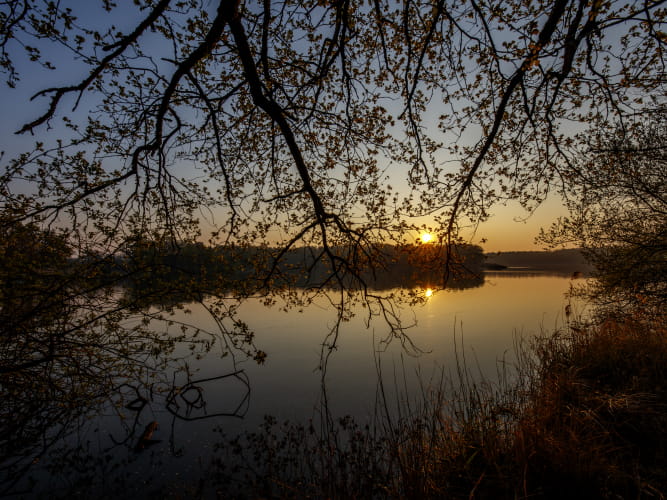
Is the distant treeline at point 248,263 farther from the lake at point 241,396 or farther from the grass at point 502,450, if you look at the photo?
the grass at point 502,450

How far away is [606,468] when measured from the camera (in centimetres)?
274

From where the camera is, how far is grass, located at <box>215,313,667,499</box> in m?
2.83

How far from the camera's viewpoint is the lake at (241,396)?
4.30 meters

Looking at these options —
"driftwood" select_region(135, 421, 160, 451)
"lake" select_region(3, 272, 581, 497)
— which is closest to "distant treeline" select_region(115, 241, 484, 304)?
"lake" select_region(3, 272, 581, 497)

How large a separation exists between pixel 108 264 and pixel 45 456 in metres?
3.13

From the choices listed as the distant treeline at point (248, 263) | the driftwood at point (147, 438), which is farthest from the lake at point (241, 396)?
the distant treeline at point (248, 263)

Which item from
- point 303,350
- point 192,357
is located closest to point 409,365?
point 303,350

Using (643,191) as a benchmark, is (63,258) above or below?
below

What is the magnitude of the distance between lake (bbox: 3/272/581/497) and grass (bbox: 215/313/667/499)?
67 cm

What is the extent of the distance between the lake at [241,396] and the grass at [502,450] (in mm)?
670

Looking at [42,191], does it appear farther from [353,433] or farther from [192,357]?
[192,357]

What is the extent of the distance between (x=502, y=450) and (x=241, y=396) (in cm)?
558

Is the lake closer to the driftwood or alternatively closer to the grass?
the driftwood

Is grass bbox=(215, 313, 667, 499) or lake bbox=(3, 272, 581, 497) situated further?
lake bbox=(3, 272, 581, 497)
